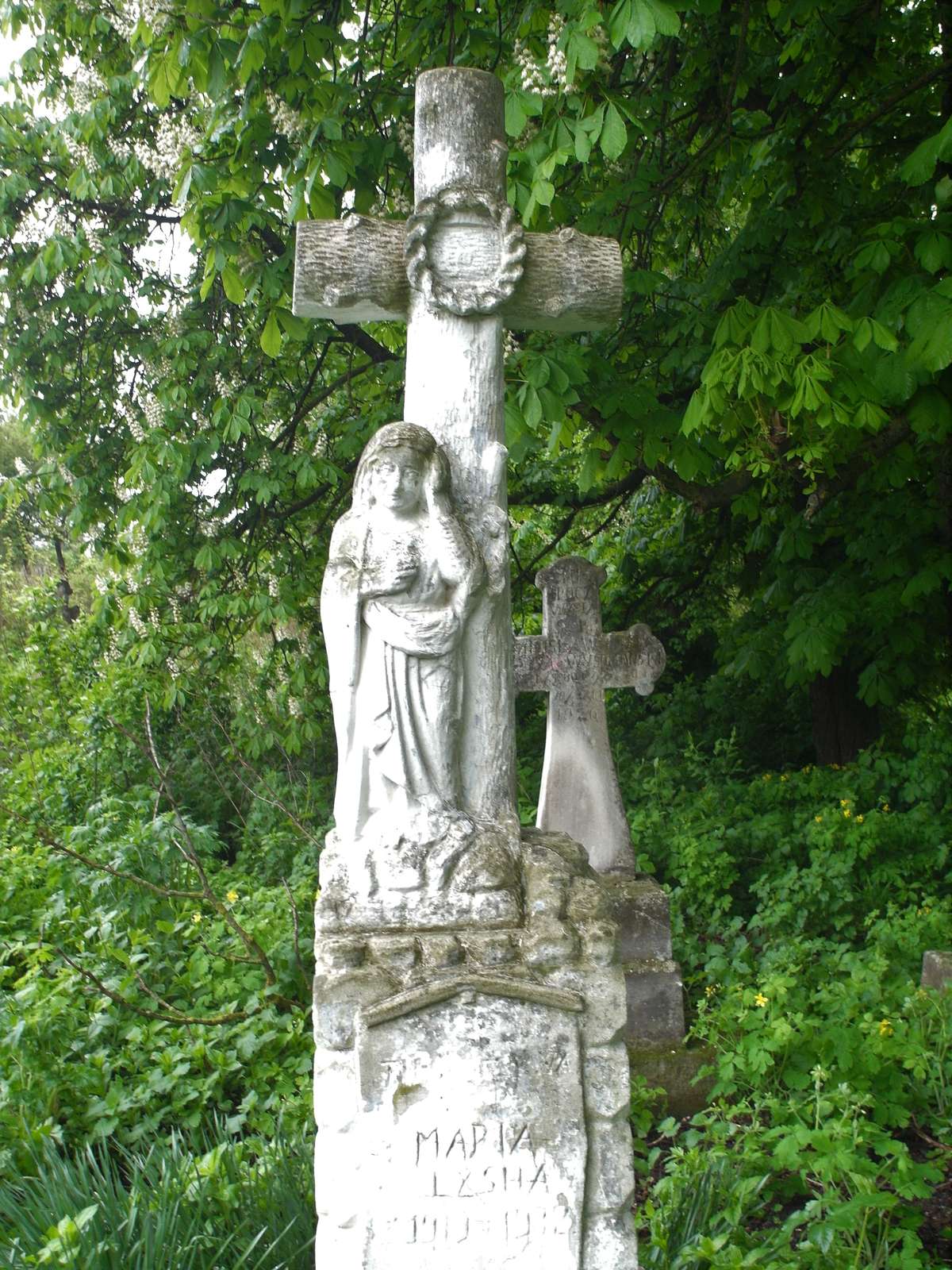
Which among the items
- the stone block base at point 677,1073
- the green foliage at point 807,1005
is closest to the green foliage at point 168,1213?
the green foliage at point 807,1005

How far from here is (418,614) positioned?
9.77ft

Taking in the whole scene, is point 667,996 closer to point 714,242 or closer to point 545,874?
point 545,874

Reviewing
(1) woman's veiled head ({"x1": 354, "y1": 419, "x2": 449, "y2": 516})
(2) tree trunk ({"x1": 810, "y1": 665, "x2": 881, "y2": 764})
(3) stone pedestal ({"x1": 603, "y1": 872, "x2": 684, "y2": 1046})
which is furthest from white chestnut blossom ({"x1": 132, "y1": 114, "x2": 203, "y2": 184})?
(2) tree trunk ({"x1": 810, "y1": 665, "x2": 881, "y2": 764})

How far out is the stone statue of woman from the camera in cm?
298

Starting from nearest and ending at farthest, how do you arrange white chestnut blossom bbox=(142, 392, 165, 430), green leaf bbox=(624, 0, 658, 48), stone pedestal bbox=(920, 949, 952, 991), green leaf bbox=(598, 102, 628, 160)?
green leaf bbox=(624, 0, 658, 48)
green leaf bbox=(598, 102, 628, 160)
stone pedestal bbox=(920, 949, 952, 991)
white chestnut blossom bbox=(142, 392, 165, 430)

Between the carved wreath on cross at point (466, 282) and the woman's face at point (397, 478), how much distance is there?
545 mm

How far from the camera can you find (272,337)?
488 cm

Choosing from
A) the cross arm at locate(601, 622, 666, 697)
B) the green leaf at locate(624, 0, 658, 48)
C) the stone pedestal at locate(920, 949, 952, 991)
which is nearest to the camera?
the green leaf at locate(624, 0, 658, 48)

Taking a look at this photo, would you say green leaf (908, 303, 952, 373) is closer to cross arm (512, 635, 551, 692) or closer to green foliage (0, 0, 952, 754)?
green foliage (0, 0, 952, 754)

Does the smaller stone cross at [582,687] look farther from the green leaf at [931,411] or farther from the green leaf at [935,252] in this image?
the green leaf at [935,252]

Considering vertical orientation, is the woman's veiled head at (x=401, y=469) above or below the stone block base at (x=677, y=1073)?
above

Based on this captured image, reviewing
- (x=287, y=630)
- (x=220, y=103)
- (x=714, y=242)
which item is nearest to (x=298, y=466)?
(x=287, y=630)

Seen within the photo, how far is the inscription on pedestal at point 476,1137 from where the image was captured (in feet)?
8.98

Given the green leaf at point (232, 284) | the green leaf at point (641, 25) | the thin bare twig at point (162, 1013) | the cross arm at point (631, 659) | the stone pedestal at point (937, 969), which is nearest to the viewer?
the green leaf at point (641, 25)
